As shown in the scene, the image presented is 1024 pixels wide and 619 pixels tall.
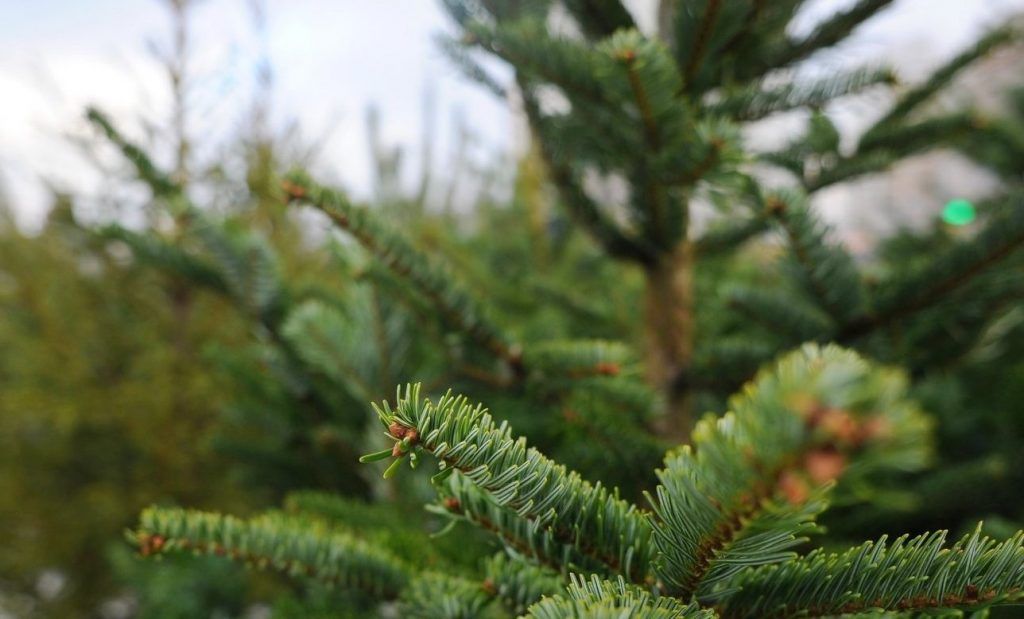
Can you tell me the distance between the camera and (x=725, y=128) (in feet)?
2.10

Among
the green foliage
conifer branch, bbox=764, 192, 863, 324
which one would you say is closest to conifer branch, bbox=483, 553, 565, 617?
the green foliage

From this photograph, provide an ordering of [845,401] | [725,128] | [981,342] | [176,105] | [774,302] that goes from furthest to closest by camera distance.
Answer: [176,105] < [981,342] < [774,302] < [725,128] < [845,401]

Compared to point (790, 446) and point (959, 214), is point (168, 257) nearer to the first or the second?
point (790, 446)

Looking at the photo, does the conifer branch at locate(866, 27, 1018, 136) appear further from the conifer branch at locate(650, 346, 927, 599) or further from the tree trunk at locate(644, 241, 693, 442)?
the conifer branch at locate(650, 346, 927, 599)

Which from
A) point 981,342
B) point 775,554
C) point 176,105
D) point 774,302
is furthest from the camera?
point 176,105

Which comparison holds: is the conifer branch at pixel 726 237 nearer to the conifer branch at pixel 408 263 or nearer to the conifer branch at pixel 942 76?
the conifer branch at pixel 942 76

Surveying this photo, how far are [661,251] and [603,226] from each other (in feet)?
0.30

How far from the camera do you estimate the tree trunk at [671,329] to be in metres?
1.00

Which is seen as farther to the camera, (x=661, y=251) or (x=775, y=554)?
(x=661, y=251)

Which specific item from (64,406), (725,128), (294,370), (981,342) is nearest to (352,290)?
(294,370)

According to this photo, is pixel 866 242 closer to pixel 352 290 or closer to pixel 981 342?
pixel 981 342

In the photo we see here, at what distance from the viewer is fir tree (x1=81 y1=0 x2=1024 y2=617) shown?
0.90 feet

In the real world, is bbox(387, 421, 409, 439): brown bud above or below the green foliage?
above

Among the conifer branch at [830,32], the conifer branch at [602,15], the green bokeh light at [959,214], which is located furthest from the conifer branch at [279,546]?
the green bokeh light at [959,214]
